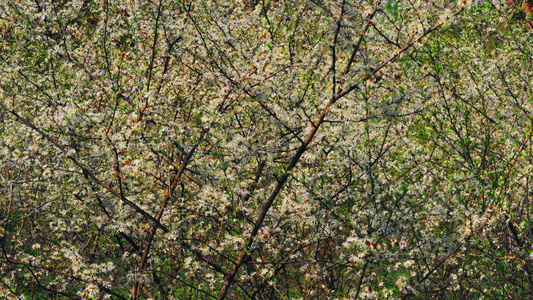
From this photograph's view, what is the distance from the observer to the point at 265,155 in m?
5.99

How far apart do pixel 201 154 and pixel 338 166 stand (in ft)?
7.05

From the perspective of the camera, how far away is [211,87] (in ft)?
21.5

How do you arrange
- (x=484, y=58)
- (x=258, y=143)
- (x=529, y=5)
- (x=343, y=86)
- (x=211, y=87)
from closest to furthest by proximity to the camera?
(x=343, y=86) → (x=258, y=143) → (x=211, y=87) → (x=529, y=5) → (x=484, y=58)

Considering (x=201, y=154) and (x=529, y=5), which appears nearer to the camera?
(x=201, y=154)

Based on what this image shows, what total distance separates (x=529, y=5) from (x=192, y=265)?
22.6ft

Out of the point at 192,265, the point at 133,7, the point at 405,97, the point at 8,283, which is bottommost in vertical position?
the point at 8,283

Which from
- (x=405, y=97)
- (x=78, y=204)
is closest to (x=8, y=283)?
(x=78, y=204)

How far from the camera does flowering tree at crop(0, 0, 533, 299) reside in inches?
214

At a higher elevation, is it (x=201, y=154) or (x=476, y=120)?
(x=476, y=120)

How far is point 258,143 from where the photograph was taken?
234 inches

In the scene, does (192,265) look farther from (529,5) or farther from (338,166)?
(529,5)

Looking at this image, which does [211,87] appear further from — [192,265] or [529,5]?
[529,5]

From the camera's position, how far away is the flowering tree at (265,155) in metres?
5.45

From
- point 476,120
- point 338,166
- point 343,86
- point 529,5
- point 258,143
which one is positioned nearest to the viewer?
point 343,86
